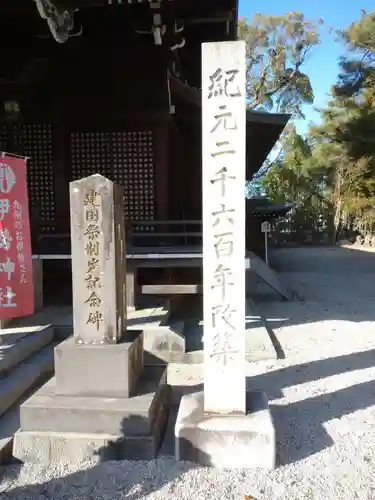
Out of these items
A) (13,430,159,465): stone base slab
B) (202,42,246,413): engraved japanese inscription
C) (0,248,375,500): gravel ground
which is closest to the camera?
(0,248,375,500): gravel ground

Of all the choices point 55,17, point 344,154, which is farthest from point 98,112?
point 344,154

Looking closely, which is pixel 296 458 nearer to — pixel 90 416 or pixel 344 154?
pixel 90 416

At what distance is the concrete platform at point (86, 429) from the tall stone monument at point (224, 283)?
0.97ft

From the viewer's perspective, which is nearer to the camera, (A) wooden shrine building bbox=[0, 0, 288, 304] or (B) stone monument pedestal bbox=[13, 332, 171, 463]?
(B) stone monument pedestal bbox=[13, 332, 171, 463]

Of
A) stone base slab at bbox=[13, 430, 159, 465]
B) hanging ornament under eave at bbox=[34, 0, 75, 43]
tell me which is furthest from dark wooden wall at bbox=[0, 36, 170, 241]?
stone base slab at bbox=[13, 430, 159, 465]

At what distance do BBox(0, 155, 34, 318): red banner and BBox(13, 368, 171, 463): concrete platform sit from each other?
1801mm

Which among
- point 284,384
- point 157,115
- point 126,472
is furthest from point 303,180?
point 126,472

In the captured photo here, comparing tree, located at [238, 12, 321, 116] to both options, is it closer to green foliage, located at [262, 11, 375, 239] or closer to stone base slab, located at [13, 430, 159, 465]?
green foliage, located at [262, 11, 375, 239]

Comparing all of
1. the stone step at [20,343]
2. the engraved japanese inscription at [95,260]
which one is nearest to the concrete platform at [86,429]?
the engraved japanese inscription at [95,260]

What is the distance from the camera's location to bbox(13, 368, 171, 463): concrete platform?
11.2 feet

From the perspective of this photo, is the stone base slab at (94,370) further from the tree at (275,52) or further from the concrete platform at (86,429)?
the tree at (275,52)

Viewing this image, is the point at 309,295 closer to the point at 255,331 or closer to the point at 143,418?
the point at 255,331

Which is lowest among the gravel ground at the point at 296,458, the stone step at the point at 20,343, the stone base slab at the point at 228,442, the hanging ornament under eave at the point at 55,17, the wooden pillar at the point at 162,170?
the gravel ground at the point at 296,458

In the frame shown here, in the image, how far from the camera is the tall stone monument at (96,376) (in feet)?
11.2
